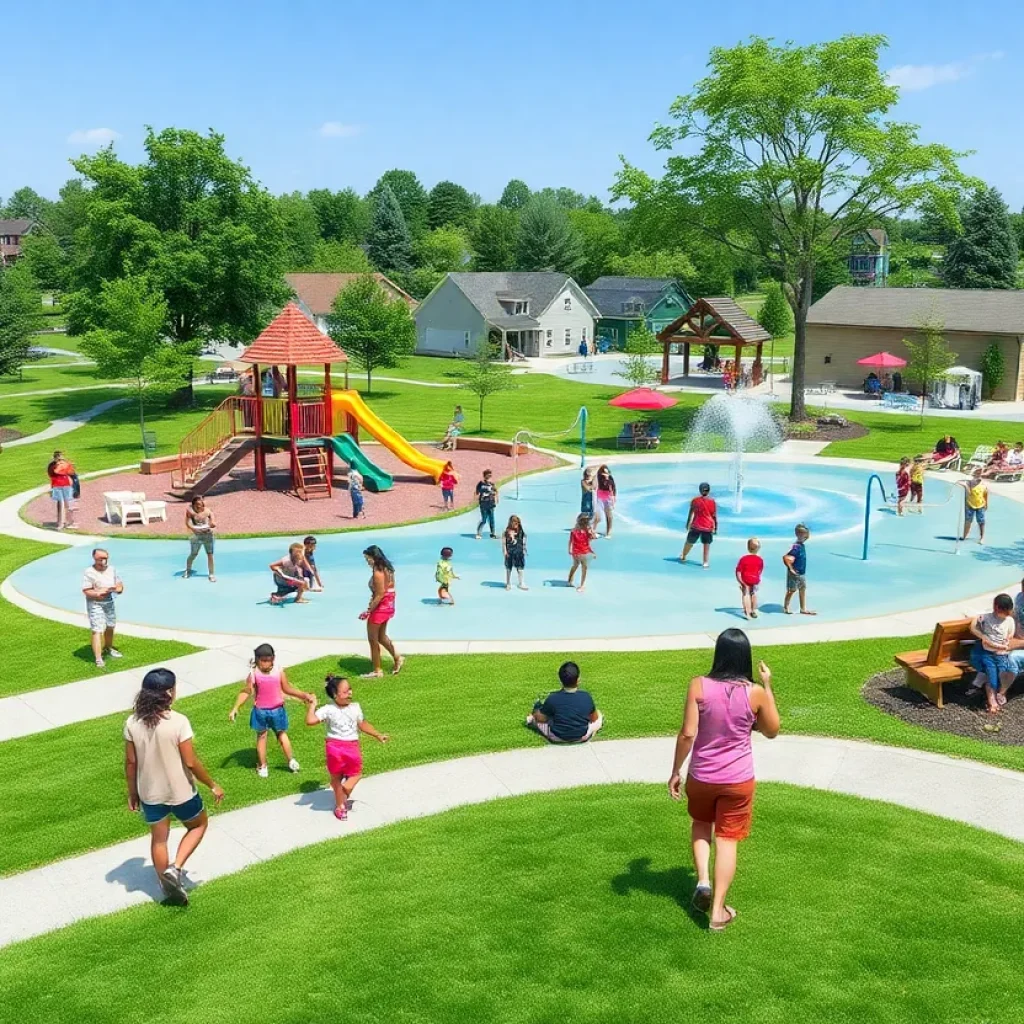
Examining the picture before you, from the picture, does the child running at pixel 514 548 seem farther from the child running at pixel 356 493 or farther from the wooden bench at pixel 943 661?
the wooden bench at pixel 943 661

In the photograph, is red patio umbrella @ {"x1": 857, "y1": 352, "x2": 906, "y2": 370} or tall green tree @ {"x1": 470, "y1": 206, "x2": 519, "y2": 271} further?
tall green tree @ {"x1": 470, "y1": 206, "x2": 519, "y2": 271}

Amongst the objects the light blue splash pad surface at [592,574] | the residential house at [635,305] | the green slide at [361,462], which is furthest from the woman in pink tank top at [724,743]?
the residential house at [635,305]

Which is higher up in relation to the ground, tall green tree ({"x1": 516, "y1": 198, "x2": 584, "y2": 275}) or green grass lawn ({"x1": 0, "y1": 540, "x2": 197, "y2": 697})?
tall green tree ({"x1": 516, "y1": 198, "x2": 584, "y2": 275})

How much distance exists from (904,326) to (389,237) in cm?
6795

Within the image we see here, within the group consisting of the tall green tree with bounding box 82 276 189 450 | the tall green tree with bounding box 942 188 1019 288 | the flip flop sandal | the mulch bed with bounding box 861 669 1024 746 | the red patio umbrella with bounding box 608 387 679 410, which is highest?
the tall green tree with bounding box 942 188 1019 288

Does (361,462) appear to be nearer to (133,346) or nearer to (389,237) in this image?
(133,346)

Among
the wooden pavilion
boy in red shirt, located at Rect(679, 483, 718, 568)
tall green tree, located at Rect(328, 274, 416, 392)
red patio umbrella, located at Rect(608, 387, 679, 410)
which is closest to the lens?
boy in red shirt, located at Rect(679, 483, 718, 568)

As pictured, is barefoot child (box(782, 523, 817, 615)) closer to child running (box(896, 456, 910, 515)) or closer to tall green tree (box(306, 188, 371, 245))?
child running (box(896, 456, 910, 515))

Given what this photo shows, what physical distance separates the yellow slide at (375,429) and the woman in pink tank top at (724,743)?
983 inches

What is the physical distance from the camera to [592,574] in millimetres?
22266

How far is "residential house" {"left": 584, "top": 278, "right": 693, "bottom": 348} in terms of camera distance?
263 ft

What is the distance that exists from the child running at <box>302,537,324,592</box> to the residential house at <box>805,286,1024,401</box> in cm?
4013

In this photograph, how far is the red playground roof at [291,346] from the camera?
30547 mm

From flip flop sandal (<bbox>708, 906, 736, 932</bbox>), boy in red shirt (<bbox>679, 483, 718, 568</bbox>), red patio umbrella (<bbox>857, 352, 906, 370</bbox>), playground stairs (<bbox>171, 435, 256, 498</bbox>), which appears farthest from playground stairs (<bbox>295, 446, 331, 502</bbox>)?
red patio umbrella (<bbox>857, 352, 906, 370</bbox>)
